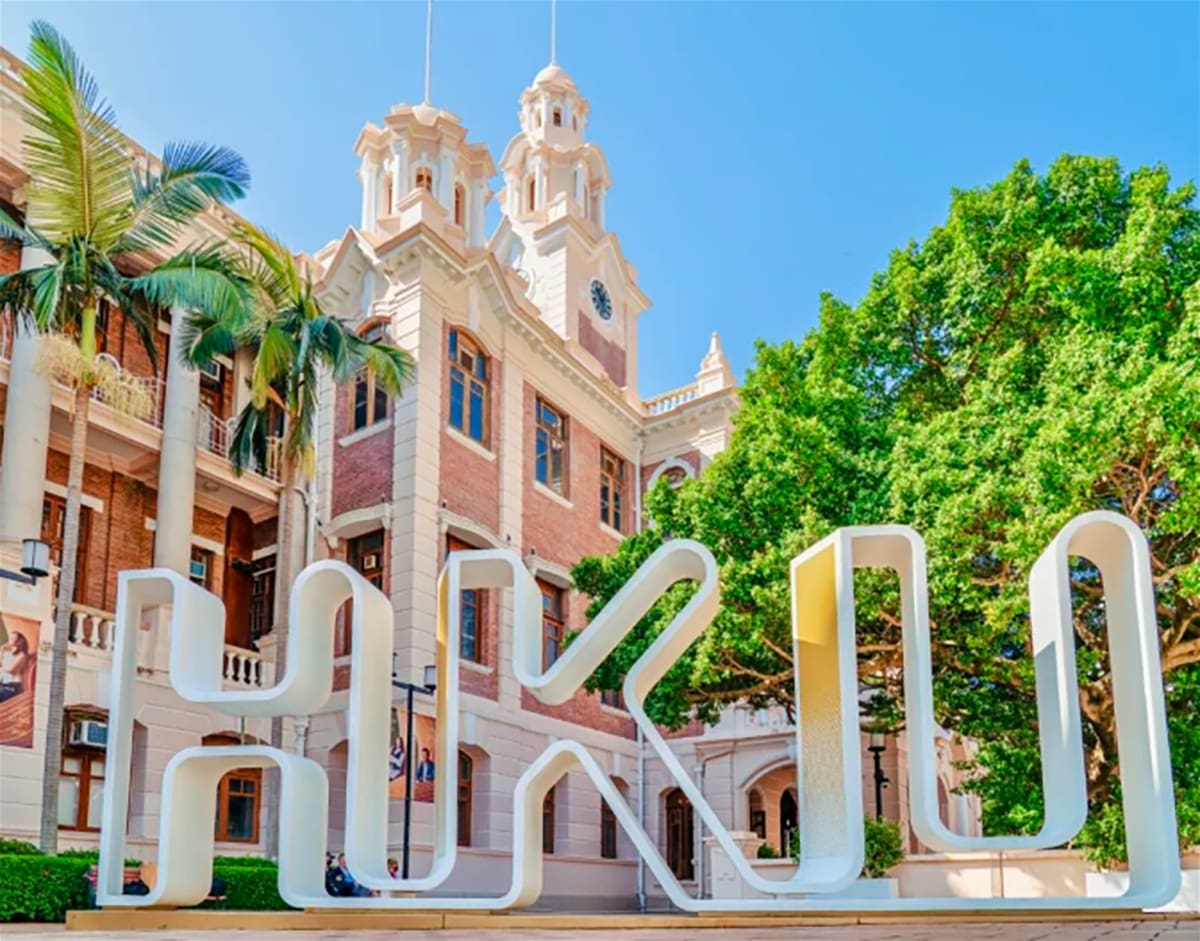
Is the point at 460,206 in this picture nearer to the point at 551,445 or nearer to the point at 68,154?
the point at 551,445

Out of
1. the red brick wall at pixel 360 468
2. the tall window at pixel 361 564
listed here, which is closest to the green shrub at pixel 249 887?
the tall window at pixel 361 564

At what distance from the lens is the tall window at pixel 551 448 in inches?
1006

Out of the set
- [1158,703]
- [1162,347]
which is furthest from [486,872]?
[1158,703]

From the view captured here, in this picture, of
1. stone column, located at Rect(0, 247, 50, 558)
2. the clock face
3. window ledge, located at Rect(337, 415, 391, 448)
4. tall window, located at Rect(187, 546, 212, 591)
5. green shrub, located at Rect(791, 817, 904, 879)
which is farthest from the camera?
the clock face

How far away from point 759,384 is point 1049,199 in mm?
4774

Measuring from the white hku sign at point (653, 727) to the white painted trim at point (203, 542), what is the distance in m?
11.1

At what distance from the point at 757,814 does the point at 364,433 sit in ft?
39.9

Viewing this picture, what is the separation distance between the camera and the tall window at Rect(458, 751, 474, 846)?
70.0 feet

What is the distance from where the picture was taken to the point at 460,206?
2638cm

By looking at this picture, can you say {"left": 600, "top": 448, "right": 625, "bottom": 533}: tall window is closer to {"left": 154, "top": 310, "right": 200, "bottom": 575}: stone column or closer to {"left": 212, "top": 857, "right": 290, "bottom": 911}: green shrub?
{"left": 154, "top": 310, "right": 200, "bottom": 575}: stone column

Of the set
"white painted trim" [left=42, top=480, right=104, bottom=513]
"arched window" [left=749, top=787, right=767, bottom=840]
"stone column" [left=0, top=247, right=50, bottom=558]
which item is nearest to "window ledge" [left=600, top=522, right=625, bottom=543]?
"arched window" [left=749, top=787, right=767, bottom=840]

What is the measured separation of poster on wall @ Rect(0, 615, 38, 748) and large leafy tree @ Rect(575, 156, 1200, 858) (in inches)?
Result: 306

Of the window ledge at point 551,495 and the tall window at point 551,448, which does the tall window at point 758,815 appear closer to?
the window ledge at point 551,495

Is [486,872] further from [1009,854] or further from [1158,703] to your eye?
[1158,703]
